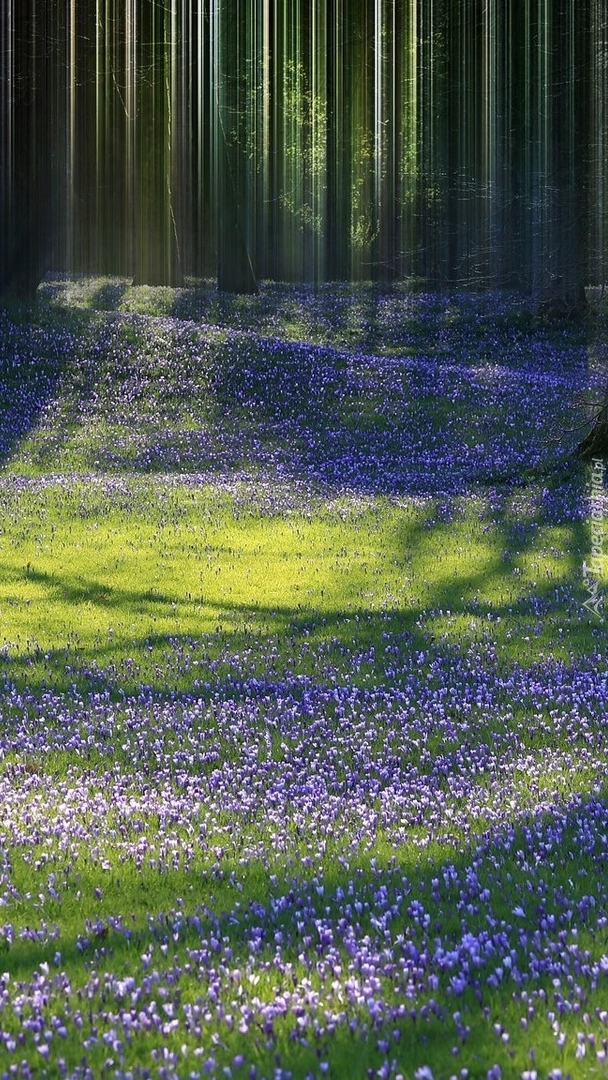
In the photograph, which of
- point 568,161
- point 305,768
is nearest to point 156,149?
point 568,161

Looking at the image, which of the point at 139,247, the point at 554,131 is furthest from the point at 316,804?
the point at 139,247

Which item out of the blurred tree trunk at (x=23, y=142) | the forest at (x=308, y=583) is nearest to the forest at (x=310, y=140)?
the blurred tree trunk at (x=23, y=142)

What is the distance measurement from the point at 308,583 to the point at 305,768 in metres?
7.86

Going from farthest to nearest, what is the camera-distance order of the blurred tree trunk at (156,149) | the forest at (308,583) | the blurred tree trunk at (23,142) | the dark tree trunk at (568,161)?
1. the blurred tree trunk at (156,149)
2. the dark tree trunk at (568,161)
3. the blurred tree trunk at (23,142)
4. the forest at (308,583)

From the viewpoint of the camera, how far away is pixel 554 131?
47.7 meters

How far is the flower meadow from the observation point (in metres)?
4.67

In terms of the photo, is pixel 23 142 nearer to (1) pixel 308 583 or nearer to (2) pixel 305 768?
(1) pixel 308 583

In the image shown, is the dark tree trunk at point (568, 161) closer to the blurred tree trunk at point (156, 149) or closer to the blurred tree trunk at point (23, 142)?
the blurred tree trunk at point (156, 149)

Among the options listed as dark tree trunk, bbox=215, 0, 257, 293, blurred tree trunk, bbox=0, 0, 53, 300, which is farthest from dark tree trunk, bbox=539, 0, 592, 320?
blurred tree trunk, bbox=0, 0, 53, 300

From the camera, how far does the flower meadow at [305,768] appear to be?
15.3ft

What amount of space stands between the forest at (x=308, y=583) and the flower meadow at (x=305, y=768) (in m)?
0.04

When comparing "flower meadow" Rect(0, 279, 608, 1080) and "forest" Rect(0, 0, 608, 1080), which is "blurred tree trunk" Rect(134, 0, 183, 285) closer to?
"forest" Rect(0, 0, 608, 1080)

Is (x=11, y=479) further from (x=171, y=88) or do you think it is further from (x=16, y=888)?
(x=171, y=88)

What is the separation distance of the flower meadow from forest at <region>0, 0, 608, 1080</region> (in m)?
0.04
